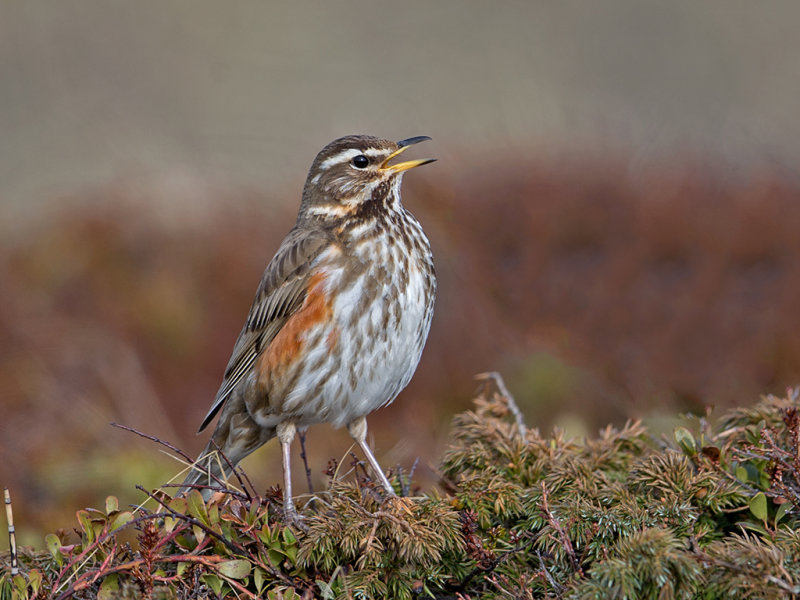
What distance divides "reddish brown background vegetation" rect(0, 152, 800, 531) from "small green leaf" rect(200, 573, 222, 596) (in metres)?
2.58

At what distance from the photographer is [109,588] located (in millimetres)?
3664

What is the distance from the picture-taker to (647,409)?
263 inches

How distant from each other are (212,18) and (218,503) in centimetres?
2852

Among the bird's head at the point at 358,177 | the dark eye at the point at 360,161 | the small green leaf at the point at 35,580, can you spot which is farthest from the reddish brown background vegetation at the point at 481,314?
the small green leaf at the point at 35,580

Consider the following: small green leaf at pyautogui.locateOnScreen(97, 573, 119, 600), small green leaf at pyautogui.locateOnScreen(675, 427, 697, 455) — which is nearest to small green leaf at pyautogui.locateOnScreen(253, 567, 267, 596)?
small green leaf at pyautogui.locateOnScreen(97, 573, 119, 600)

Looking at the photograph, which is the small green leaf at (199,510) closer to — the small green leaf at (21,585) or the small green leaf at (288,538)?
the small green leaf at (288,538)

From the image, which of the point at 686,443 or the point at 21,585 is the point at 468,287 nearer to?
the point at 686,443

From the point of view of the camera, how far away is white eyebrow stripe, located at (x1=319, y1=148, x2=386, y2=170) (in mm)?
5508

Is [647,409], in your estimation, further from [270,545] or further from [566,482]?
[270,545]

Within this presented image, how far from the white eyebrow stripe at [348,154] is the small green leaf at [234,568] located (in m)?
2.52

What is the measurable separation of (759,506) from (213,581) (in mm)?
2062

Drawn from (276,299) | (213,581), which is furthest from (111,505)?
(276,299)

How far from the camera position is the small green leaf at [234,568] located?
146 inches

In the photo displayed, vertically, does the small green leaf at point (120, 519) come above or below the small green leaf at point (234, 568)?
above
